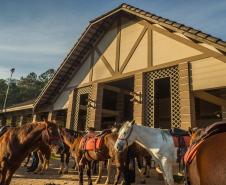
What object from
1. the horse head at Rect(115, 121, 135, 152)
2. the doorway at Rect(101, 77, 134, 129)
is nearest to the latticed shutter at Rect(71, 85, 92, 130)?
the doorway at Rect(101, 77, 134, 129)

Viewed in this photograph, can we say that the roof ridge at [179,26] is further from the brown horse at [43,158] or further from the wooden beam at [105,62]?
the brown horse at [43,158]

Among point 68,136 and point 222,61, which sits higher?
point 222,61

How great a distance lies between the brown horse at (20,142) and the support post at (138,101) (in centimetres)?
631

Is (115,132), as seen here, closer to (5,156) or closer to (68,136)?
(68,136)

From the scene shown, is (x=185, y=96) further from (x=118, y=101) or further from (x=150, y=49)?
(x=118, y=101)

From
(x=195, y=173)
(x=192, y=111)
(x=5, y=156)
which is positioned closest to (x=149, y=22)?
(x=192, y=111)

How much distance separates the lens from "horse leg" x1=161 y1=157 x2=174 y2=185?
662 cm

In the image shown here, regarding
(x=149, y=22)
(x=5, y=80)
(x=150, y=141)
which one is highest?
(x=5, y=80)

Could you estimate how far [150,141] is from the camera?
24.1ft

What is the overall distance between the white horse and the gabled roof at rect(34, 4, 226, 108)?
4.35 metres

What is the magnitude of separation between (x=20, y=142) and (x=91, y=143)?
299 cm

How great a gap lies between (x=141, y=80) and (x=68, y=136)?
16.8 feet

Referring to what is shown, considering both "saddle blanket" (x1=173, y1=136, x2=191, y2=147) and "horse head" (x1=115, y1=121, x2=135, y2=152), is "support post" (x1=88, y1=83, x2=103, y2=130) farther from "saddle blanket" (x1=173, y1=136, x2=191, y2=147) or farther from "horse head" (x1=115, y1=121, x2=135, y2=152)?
"saddle blanket" (x1=173, y1=136, x2=191, y2=147)

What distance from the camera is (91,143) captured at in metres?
8.45
